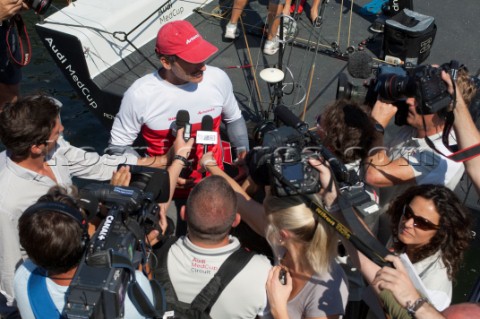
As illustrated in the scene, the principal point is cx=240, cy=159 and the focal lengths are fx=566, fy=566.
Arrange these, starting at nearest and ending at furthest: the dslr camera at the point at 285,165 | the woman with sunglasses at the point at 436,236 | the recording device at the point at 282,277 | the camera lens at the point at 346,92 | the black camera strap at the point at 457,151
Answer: the dslr camera at the point at 285,165
the recording device at the point at 282,277
the woman with sunglasses at the point at 436,236
the black camera strap at the point at 457,151
the camera lens at the point at 346,92

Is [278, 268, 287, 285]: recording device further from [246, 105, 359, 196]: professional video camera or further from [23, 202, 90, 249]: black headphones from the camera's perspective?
[23, 202, 90, 249]: black headphones

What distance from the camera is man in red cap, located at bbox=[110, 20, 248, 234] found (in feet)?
9.78

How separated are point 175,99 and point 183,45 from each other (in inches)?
11.5

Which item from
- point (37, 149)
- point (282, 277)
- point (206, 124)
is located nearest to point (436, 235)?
point (282, 277)

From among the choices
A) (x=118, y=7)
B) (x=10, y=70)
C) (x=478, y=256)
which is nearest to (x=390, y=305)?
(x=478, y=256)

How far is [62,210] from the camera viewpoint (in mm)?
1993

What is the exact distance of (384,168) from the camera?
2738mm

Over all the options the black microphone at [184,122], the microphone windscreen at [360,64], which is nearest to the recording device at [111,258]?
the black microphone at [184,122]

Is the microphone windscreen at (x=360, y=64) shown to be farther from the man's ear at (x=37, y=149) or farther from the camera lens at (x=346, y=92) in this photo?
the man's ear at (x=37, y=149)

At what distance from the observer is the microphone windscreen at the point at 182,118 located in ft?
9.41

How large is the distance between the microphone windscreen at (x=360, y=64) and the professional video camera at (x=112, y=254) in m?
2.18

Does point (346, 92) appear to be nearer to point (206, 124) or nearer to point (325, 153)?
point (206, 124)

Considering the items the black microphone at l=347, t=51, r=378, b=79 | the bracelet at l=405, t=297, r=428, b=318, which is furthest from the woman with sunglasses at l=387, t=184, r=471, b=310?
the black microphone at l=347, t=51, r=378, b=79

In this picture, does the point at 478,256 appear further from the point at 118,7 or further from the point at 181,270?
the point at 118,7
